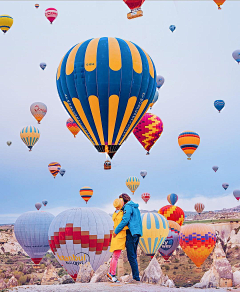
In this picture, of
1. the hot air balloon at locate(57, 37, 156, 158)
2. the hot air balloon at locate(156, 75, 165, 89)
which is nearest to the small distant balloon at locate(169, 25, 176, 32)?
the hot air balloon at locate(156, 75, 165, 89)

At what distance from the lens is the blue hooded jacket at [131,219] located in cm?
1185

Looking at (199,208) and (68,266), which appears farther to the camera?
(199,208)

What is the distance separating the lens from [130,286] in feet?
39.2

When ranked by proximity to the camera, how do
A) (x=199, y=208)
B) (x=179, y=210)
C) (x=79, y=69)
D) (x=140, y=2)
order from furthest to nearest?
(x=199, y=208)
(x=179, y=210)
(x=140, y=2)
(x=79, y=69)

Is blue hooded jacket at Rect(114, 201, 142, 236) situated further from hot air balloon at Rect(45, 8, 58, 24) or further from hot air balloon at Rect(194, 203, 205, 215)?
hot air balloon at Rect(194, 203, 205, 215)

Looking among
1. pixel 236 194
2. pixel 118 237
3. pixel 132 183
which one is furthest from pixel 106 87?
pixel 236 194

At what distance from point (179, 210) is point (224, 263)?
53.7 ft

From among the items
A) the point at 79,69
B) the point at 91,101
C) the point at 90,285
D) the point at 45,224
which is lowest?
the point at 45,224

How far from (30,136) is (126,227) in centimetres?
3619

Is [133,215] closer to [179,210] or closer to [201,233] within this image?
[201,233]

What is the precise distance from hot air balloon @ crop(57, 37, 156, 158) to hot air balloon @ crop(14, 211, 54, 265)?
64.7 feet

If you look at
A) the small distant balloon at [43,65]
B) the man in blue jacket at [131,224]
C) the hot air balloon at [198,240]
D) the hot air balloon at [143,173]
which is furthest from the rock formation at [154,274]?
the small distant balloon at [43,65]

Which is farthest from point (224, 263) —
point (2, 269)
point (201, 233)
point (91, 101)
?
point (2, 269)

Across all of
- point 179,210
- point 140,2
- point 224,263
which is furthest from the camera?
point 179,210
